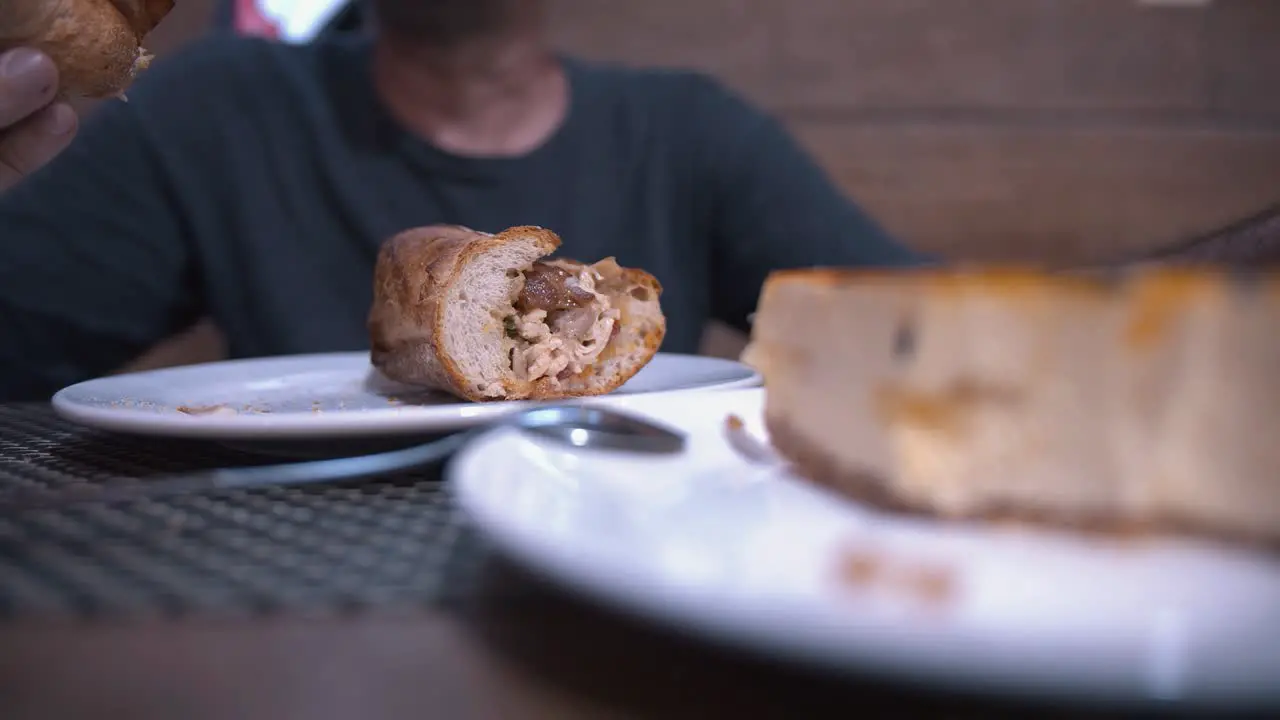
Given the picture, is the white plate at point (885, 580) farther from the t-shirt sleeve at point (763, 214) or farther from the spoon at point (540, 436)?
the t-shirt sleeve at point (763, 214)

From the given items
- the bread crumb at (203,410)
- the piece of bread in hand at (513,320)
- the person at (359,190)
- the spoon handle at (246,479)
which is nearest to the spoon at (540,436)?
the spoon handle at (246,479)

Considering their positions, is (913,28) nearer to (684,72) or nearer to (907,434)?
(684,72)

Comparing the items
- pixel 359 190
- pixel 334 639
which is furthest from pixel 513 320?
pixel 359 190

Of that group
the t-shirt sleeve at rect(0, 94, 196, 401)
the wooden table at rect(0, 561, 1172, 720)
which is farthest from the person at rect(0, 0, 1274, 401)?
the wooden table at rect(0, 561, 1172, 720)

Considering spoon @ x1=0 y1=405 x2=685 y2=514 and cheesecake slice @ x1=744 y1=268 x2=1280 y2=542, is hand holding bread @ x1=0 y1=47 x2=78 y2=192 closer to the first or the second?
spoon @ x1=0 y1=405 x2=685 y2=514

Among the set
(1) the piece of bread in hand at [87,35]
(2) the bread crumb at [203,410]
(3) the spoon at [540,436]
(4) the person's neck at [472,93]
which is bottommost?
(2) the bread crumb at [203,410]

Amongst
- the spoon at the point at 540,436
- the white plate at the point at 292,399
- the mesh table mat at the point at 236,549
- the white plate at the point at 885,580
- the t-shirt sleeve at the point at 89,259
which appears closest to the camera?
the white plate at the point at 885,580

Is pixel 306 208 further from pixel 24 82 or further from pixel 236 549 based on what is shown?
pixel 236 549
